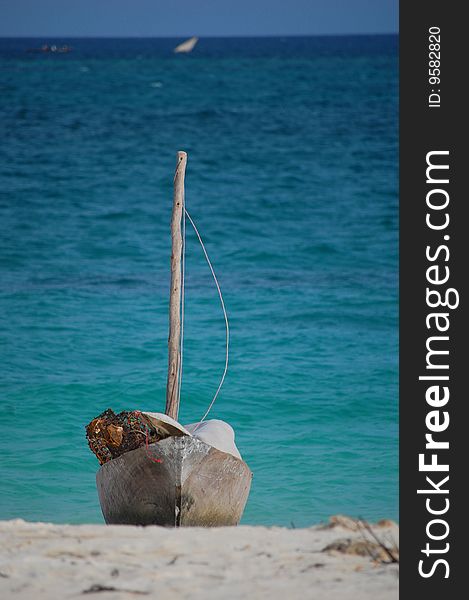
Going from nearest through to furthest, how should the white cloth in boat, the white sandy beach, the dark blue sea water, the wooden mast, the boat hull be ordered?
the white sandy beach
the boat hull
the white cloth in boat
the wooden mast
the dark blue sea water

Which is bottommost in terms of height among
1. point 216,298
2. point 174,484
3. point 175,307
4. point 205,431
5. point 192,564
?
point 192,564

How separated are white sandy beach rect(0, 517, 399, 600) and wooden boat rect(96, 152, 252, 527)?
0.37 meters

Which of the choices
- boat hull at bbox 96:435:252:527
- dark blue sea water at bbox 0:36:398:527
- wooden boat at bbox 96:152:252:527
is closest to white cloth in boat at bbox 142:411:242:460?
wooden boat at bbox 96:152:252:527

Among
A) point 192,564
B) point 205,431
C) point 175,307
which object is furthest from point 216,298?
point 192,564

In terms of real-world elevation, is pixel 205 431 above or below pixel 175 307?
below

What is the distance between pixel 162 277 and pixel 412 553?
13628 mm

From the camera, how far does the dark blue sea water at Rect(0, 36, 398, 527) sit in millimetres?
11641

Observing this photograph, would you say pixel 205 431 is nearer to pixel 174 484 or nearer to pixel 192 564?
pixel 174 484

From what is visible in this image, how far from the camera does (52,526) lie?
772 centimetres

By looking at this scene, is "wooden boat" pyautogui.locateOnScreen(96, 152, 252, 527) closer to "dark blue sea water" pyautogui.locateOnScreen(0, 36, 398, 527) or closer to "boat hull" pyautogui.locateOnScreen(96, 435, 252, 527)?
"boat hull" pyautogui.locateOnScreen(96, 435, 252, 527)

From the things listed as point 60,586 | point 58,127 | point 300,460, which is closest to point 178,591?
point 60,586

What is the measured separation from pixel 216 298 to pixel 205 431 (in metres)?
10.2

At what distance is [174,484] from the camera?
25.3 ft

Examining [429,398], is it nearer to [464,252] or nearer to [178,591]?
[464,252]
